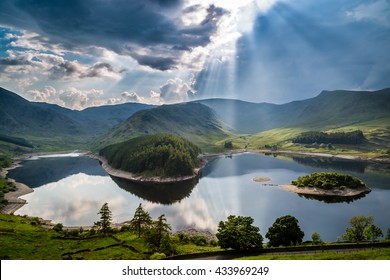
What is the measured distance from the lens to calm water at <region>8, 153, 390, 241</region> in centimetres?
9575

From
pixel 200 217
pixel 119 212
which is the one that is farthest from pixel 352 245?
pixel 119 212

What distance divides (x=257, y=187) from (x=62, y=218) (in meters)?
87.3

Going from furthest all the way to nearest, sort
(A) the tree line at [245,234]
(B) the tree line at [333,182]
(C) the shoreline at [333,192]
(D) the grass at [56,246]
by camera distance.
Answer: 1. (B) the tree line at [333,182]
2. (C) the shoreline at [333,192]
3. (D) the grass at [56,246]
4. (A) the tree line at [245,234]

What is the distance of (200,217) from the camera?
102m

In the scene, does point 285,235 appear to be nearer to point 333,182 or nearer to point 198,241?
point 198,241

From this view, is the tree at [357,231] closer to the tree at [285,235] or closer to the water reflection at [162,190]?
the tree at [285,235]

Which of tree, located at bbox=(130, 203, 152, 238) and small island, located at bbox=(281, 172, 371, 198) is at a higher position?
small island, located at bbox=(281, 172, 371, 198)

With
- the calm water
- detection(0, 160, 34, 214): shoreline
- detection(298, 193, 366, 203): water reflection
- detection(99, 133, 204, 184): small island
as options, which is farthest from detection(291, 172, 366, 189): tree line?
detection(0, 160, 34, 214): shoreline

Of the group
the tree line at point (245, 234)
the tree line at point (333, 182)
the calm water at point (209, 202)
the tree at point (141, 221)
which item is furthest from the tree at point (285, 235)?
the tree line at point (333, 182)

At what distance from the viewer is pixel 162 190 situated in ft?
479

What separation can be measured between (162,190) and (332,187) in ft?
253

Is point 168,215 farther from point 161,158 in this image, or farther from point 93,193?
point 161,158

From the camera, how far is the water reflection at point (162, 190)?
12938 cm

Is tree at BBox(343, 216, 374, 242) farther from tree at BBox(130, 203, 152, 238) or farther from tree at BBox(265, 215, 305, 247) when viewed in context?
tree at BBox(130, 203, 152, 238)
